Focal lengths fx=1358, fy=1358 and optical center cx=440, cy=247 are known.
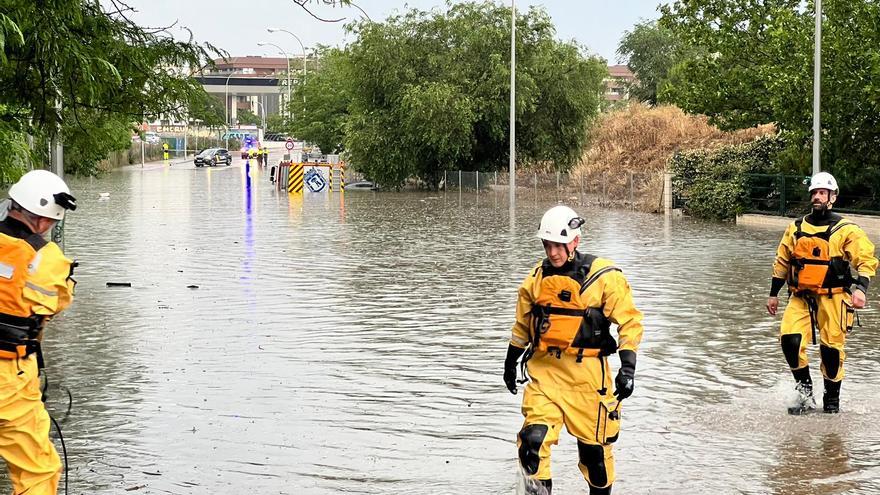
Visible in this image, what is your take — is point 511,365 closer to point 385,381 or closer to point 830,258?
point 830,258

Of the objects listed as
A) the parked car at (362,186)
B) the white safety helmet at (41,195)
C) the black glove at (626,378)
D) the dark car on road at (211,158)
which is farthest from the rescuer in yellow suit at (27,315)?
the dark car on road at (211,158)

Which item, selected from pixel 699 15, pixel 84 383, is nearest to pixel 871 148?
pixel 699 15

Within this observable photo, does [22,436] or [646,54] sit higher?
[646,54]

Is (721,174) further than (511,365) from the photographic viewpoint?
Yes

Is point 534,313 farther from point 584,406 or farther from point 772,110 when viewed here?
point 772,110

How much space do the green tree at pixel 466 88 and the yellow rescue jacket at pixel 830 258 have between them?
43907 millimetres

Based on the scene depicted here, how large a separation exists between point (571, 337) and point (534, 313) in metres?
0.26

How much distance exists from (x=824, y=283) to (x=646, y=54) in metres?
81.1

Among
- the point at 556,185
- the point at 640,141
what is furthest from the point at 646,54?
the point at 556,185

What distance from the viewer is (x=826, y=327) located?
9398mm

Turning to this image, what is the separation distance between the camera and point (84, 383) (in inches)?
427

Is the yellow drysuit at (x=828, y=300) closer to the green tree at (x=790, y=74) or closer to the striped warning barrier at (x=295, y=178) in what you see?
the green tree at (x=790, y=74)

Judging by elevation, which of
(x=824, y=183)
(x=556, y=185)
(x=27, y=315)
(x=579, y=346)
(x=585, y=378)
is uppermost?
(x=824, y=183)

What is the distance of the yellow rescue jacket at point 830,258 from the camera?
9.29 metres
